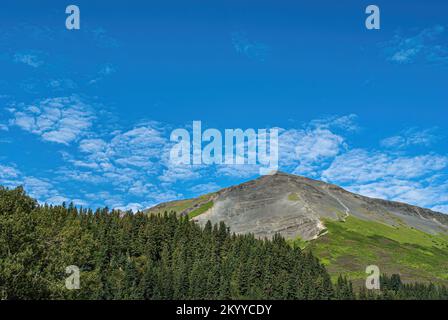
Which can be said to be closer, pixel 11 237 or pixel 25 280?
pixel 25 280

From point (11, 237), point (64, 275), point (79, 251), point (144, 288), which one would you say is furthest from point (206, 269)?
point (11, 237)

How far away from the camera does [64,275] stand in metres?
99.2

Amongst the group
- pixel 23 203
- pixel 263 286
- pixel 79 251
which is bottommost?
pixel 263 286

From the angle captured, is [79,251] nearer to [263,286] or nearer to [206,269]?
[206,269]

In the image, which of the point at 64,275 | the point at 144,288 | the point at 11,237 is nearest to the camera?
the point at 11,237
